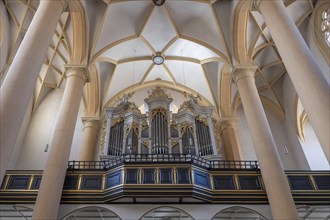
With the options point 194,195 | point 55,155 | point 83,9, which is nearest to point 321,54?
point 194,195

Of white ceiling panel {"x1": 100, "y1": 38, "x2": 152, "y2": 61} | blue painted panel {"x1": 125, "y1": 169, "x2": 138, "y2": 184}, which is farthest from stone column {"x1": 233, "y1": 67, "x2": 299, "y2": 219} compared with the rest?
white ceiling panel {"x1": 100, "y1": 38, "x2": 152, "y2": 61}

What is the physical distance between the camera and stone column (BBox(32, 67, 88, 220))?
8977mm

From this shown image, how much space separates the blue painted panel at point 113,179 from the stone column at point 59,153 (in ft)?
5.41

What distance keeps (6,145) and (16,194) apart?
5.64 meters

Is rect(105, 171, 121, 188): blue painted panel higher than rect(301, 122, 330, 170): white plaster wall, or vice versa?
rect(301, 122, 330, 170): white plaster wall

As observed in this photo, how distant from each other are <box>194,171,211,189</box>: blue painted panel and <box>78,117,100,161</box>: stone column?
6.88 metres

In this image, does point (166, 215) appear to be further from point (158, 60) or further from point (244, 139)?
point (158, 60)

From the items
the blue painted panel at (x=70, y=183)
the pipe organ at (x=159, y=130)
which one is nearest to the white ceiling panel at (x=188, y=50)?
the pipe organ at (x=159, y=130)

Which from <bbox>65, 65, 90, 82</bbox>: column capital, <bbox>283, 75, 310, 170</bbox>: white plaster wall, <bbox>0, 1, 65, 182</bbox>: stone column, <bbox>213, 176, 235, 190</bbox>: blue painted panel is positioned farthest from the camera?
<bbox>283, 75, 310, 170</bbox>: white plaster wall

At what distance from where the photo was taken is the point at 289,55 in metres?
8.16

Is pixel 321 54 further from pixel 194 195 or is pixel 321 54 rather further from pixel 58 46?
pixel 58 46

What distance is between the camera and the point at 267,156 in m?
10.2

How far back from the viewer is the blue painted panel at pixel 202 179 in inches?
427

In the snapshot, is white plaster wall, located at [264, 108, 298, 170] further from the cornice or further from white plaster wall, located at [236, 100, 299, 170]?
the cornice
